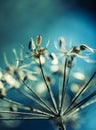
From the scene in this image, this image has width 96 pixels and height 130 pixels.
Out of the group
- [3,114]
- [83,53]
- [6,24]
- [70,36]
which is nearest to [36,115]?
[3,114]

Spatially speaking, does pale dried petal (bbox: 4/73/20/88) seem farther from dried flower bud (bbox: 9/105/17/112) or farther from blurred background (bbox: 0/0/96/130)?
blurred background (bbox: 0/0/96/130)

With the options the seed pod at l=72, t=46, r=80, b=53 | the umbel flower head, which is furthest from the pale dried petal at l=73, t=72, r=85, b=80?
the seed pod at l=72, t=46, r=80, b=53


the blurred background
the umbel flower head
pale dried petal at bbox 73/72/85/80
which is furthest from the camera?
the blurred background

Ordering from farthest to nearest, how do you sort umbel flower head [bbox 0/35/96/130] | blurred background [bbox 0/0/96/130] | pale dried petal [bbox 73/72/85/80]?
blurred background [bbox 0/0/96/130] → pale dried petal [bbox 73/72/85/80] → umbel flower head [bbox 0/35/96/130]

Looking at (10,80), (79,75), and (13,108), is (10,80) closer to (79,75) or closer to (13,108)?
(13,108)

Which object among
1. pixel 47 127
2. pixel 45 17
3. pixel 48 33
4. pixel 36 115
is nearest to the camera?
pixel 36 115

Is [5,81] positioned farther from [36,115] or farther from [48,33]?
[48,33]

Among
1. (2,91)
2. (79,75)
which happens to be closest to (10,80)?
(2,91)
